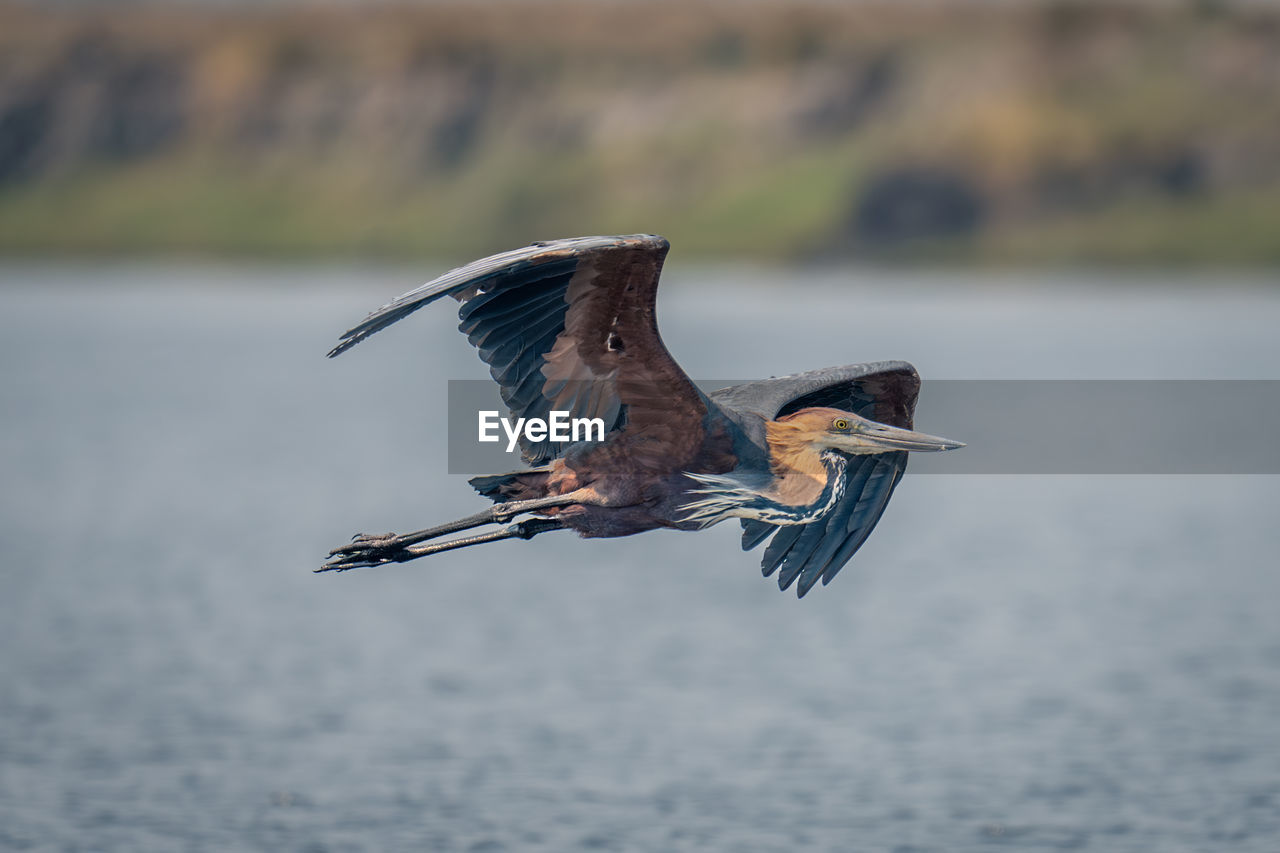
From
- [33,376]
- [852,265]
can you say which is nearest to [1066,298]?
[852,265]

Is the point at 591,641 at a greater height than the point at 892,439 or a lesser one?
lesser

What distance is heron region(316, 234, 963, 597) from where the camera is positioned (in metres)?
12.6

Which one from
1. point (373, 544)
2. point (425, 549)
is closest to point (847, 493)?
point (425, 549)

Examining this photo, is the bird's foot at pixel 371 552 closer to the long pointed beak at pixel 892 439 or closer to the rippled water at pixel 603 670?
the long pointed beak at pixel 892 439

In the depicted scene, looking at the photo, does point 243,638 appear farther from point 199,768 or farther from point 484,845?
point 484,845

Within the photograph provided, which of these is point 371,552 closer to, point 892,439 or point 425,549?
point 425,549

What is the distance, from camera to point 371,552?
13.6 m

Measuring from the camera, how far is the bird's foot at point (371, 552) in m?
13.6

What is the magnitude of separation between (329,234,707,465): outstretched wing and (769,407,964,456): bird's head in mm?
736

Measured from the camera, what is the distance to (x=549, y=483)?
43.3 feet

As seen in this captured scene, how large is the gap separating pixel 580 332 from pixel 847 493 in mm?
3193

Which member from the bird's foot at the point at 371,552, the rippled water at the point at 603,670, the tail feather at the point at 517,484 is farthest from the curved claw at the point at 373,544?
the rippled water at the point at 603,670

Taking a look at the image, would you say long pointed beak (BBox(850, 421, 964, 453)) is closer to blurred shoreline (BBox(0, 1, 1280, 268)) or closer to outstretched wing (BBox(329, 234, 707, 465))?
outstretched wing (BBox(329, 234, 707, 465))

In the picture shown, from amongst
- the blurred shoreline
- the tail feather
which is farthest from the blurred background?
the blurred shoreline
